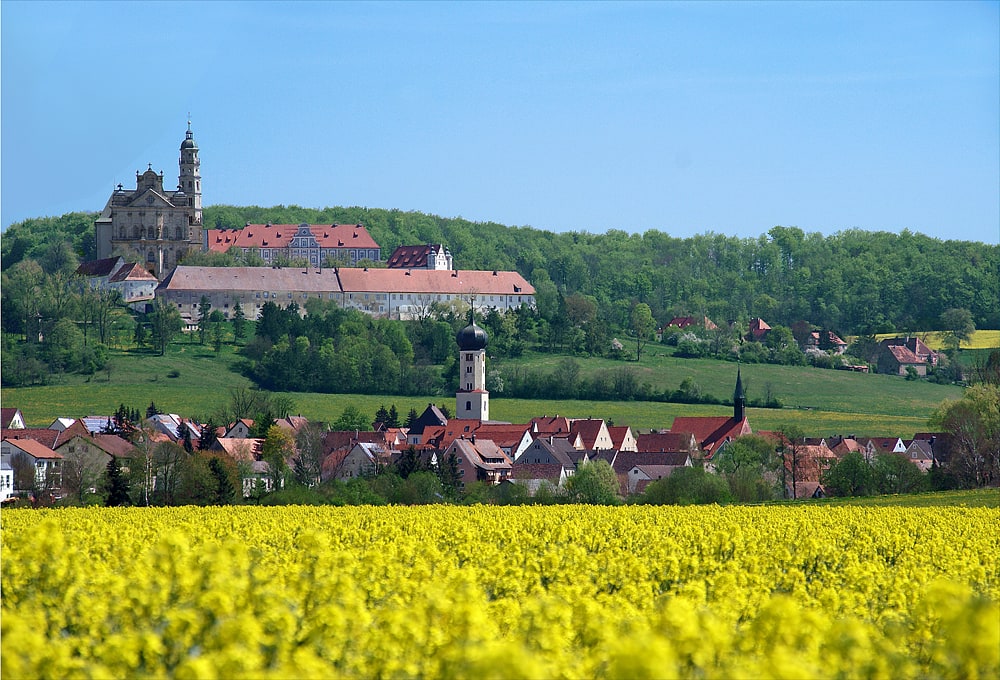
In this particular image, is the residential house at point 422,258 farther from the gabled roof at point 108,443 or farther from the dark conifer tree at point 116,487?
the dark conifer tree at point 116,487

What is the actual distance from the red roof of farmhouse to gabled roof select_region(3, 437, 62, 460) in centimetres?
11478

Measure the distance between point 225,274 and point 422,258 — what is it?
38.4 metres

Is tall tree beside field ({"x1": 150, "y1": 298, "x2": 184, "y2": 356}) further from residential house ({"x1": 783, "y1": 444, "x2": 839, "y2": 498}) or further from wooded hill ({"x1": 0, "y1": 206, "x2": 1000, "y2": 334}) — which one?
residential house ({"x1": 783, "y1": 444, "x2": 839, "y2": 498})

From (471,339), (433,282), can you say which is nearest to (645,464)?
(471,339)

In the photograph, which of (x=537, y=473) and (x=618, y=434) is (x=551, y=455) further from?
(x=618, y=434)

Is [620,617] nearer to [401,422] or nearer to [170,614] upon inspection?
[170,614]

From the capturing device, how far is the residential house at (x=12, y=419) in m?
93.5

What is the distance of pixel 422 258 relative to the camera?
185 meters

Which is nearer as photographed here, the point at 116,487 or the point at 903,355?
the point at 116,487

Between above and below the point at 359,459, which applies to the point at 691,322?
above

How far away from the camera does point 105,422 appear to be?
9512 cm

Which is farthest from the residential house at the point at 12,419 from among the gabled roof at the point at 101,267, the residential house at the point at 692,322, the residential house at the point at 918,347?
the residential house at the point at 918,347

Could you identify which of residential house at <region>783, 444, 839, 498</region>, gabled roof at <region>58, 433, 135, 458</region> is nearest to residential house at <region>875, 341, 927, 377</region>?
residential house at <region>783, 444, 839, 498</region>

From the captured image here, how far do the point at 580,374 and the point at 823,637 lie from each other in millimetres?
108069
